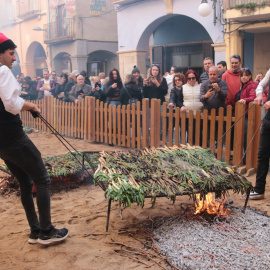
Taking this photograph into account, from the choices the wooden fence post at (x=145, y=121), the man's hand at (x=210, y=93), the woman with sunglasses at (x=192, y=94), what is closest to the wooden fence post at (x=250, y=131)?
the man's hand at (x=210, y=93)

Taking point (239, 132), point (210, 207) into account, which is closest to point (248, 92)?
point (239, 132)

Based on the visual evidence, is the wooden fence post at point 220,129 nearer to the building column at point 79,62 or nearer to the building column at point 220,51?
the building column at point 220,51

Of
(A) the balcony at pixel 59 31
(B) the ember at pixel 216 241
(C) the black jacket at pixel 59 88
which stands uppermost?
(A) the balcony at pixel 59 31

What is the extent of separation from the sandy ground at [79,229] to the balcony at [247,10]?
8860 mm

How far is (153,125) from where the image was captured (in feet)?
26.1

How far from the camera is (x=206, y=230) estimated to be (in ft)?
12.7

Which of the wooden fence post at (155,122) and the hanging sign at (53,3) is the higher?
the hanging sign at (53,3)

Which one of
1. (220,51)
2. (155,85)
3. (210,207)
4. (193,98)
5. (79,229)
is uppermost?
(220,51)

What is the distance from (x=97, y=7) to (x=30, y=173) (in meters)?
22.2

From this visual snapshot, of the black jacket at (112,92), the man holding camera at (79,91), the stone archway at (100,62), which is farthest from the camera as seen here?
the stone archway at (100,62)

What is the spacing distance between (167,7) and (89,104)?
27.5ft

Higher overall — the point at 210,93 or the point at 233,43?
the point at 233,43

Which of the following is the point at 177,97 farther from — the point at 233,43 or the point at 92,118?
the point at 233,43

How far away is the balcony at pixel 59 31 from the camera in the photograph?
78.8ft
